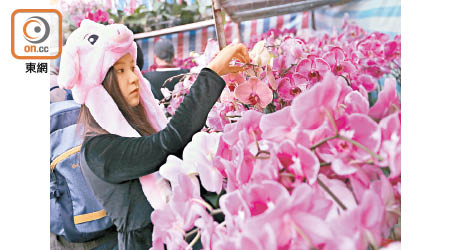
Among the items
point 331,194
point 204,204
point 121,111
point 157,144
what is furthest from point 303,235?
point 121,111

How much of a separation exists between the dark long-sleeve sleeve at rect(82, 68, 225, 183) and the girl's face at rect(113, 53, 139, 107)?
4.2 inches

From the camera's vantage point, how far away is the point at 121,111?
2.81 ft

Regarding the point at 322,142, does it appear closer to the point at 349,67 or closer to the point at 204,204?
the point at 204,204

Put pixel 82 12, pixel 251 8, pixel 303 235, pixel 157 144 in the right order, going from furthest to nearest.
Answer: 1. pixel 251 8
2. pixel 82 12
3. pixel 157 144
4. pixel 303 235

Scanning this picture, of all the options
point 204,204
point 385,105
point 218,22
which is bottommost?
point 204,204

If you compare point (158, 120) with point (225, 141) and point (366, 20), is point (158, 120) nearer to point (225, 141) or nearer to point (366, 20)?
point (225, 141)

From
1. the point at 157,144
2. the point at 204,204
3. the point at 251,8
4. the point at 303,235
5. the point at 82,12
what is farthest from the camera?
the point at 251,8

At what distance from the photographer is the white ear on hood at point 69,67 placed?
32.0 inches

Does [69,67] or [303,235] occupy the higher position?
[69,67]

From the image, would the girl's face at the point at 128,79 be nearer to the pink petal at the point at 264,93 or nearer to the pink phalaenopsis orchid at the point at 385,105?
the pink petal at the point at 264,93

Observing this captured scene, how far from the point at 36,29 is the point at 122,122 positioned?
0.27 meters

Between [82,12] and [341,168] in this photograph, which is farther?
[82,12]

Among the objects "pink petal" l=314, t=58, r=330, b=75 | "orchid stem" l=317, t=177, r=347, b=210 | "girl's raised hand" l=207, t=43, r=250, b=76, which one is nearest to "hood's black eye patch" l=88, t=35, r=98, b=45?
"girl's raised hand" l=207, t=43, r=250, b=76
